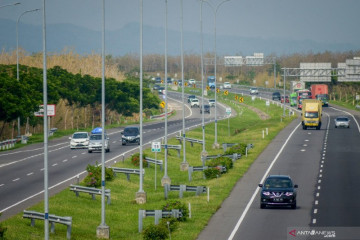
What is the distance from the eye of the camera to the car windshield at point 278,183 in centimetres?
4361

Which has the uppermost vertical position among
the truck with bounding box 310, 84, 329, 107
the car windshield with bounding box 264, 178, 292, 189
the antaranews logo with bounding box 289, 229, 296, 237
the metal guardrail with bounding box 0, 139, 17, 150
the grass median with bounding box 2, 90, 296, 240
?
the truck with bounding box 310, 84, 329, 107

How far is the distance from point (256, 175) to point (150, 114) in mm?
88415

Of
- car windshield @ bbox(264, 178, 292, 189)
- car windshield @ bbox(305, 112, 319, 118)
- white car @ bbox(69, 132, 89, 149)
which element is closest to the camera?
car windshield @ bbox(264, 178, 292, 189)

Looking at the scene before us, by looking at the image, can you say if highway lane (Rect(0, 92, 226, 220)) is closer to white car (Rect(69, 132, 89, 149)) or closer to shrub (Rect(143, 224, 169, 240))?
white car (Rect(69, 132, 89, 149))

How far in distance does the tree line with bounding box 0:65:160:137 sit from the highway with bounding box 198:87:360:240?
24574mm

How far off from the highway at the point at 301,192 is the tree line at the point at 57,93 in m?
24.6

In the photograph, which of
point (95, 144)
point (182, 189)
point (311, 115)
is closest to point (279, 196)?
point (182, 189)

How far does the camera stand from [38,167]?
204 feet

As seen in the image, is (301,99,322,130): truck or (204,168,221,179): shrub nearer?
(204,168,221,179): shrub

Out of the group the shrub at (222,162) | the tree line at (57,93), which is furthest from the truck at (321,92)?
the shrub at (222,162)

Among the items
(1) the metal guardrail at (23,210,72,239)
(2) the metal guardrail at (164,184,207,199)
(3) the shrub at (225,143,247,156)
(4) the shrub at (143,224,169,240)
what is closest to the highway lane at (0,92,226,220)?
(1) the metal guardrail at (23,210,72,239)

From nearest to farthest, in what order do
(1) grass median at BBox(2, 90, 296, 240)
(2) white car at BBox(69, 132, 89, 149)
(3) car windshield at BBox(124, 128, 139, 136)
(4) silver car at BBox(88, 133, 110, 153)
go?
(1) grass median at BBox(2, 90, 296, 240) < (4) silver car at BBox(88, 133, 110, 153) < (2) white car at BBox(69, 132, 89, 149) < (3) car windshield at BBox(124, 128, 139, 136)

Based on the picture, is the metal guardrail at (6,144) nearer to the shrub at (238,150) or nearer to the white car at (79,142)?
the white car at (79,142)

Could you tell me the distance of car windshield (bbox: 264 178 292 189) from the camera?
4361 cm
